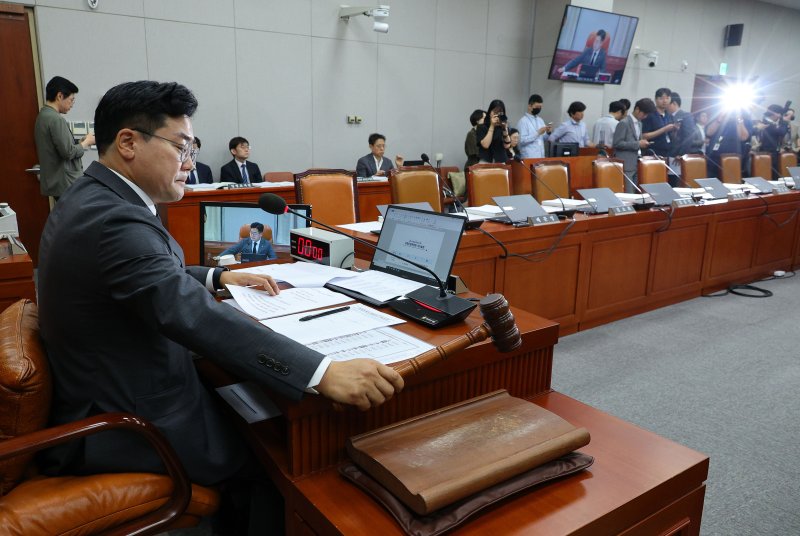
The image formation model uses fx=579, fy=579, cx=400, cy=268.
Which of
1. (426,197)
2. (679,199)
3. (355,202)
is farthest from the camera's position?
(679,199)

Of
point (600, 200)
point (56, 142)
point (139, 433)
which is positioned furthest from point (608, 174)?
point (56, 142)

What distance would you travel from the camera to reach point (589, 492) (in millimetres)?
1024

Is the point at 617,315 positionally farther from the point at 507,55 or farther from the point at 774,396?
the point at 507,55

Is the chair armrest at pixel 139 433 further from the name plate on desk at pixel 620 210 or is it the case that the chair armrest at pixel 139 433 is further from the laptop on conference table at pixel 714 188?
the laptop on conference table at pixel 714 188

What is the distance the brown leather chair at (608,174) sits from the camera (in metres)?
4.49

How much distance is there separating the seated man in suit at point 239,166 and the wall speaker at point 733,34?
8.94m

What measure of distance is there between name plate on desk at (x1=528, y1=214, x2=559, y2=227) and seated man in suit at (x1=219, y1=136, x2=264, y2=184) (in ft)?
11.3

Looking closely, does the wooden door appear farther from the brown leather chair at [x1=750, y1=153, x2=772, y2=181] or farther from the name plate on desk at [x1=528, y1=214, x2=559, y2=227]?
the brown leather chair at [x1=750, y1=153, x2=772, y2=181]

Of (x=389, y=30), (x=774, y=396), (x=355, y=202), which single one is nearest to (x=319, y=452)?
(x=355, y=202)

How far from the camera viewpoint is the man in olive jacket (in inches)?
175

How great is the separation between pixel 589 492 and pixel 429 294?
588 mm

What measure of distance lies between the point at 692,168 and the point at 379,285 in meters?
4.58

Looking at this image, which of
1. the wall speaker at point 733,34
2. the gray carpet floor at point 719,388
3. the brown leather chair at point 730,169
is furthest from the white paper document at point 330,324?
the wall speaker at point 733,34

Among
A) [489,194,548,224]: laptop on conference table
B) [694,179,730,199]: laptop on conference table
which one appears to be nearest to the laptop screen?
[489,194,548,224]: laptop on conference table
